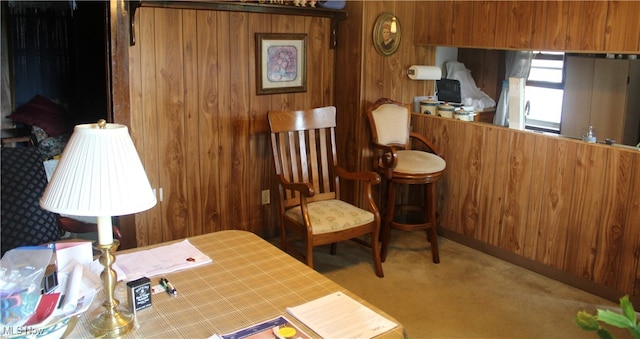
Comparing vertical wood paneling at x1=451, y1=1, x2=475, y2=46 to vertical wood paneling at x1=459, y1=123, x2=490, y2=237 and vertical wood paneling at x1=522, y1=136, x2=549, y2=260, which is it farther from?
vertical wood paneling at x1=522, y1=136, x2=549, y2=260

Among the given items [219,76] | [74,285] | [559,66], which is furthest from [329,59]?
[74,285]

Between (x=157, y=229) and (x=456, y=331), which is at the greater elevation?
(x=157, y=229)

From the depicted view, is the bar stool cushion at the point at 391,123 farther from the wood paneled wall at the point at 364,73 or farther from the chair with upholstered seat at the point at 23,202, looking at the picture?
the chair with upholstered seat at the point at 23,202

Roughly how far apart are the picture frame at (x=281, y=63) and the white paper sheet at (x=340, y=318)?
243 cm

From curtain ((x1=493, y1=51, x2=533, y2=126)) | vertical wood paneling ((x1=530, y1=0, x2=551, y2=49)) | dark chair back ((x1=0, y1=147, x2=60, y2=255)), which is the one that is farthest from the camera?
curtain ((x1=493, y1=51, x2=533, y2=126))

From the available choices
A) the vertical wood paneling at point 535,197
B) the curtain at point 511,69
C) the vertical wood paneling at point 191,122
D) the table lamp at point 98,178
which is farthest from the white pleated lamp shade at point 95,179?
the curtain at point 511,69

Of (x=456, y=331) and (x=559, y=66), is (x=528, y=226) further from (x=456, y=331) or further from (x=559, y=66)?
(x=559, y=66)

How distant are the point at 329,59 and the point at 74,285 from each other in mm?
2971

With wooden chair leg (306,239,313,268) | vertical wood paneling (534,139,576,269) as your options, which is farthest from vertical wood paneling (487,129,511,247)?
wooden chair leg (306,239,313,268)

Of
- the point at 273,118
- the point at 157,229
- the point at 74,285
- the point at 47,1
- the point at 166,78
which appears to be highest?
the point at 47,1

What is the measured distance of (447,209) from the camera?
4.15 meters

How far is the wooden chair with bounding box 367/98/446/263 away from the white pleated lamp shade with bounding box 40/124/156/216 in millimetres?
2494

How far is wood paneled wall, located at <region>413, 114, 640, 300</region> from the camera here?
124 inches

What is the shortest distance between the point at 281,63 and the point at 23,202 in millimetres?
2033
